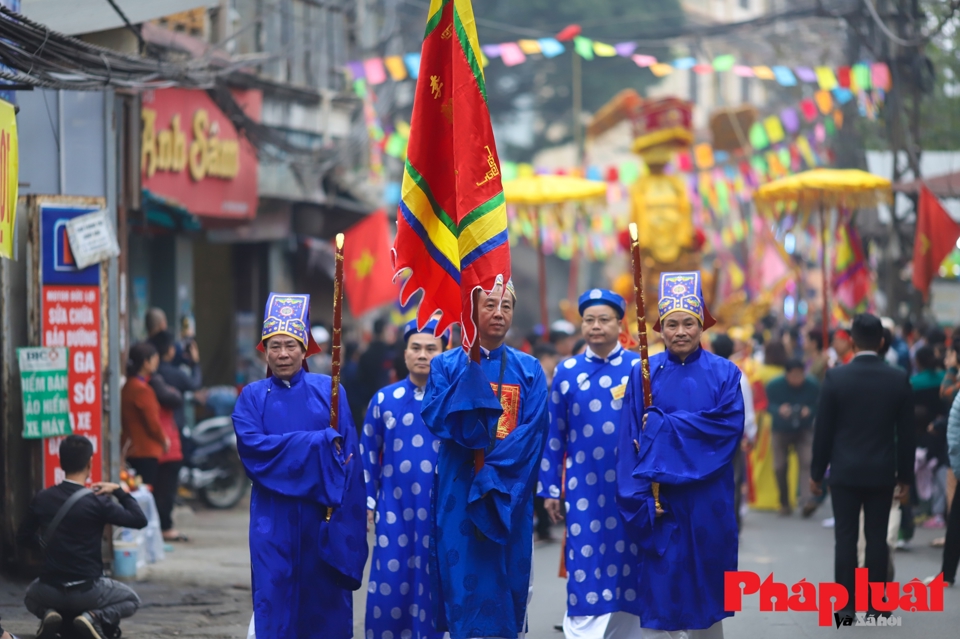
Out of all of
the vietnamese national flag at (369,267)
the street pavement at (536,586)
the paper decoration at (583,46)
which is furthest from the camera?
the vietnamese national flag at (369,267)

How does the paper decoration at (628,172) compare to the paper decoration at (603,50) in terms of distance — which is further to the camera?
the paper decoration at (628,172)

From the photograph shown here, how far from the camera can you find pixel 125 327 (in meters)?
11.3

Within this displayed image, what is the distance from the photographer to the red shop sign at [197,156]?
46.3 ft

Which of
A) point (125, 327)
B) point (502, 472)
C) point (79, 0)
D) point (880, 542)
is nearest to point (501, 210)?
point (502, 472)

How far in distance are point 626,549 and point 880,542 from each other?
64.6 inches

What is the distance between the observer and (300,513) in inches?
259

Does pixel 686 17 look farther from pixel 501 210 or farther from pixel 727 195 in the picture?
pixel 501 210

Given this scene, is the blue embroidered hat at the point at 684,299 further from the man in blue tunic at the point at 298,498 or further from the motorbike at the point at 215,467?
the motorbike at the point at 215,467

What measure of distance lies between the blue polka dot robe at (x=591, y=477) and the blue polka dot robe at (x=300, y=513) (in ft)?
4.57

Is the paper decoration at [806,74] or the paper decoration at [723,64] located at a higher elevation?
the paper decoration at [723,64]

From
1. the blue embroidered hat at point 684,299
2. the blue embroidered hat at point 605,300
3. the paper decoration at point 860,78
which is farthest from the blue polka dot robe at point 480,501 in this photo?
the paper decoration at point 860,78

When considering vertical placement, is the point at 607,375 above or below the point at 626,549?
above

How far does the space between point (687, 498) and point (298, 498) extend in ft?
6.27

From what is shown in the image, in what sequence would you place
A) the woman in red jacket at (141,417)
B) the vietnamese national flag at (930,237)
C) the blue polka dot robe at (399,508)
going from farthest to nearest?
1. the vietnamese national flag at (930,237)
2. the woman in red jacket at (141,417)
3. the blue polka dot robe at (399,508)
